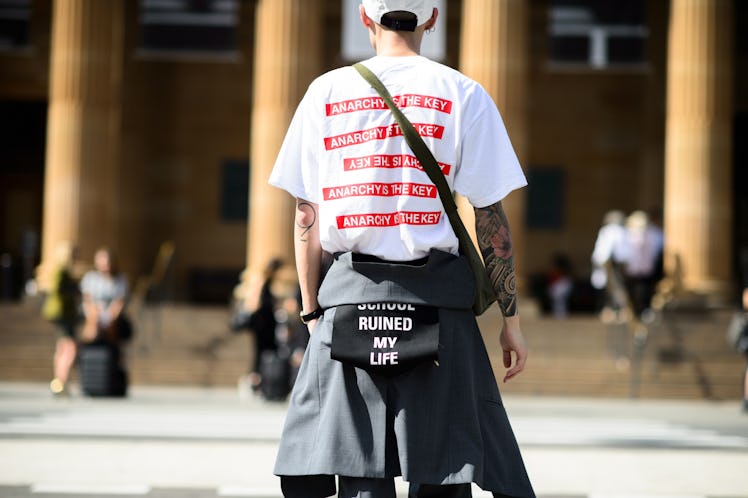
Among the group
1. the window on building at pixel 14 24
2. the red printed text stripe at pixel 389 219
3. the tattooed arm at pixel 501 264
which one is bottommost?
the tattooed arm at pixel 501 264

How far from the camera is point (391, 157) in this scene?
12.5 ft

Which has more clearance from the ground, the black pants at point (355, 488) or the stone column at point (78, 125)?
the stone column at point (78, 125)

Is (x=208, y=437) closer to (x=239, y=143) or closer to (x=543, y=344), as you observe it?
(x=543, y=344)

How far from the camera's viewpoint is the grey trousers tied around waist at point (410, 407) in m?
3.67

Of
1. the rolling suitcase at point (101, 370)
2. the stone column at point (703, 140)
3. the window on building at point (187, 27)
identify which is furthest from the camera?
the window on building at point (187, 27)

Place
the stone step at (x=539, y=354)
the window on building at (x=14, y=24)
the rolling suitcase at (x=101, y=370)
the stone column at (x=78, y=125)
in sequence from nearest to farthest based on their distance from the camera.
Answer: the rolling suitcase at (x=101, y=370)
the stone step at (x=539, y=354)
the stone column at (x=78, y=125)
the window on building at (x=14, y=24)

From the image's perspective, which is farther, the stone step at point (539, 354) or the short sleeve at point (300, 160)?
the stone step at point (539, 354)

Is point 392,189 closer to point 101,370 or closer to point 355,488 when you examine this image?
point 355,488

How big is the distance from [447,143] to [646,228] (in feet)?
63.3

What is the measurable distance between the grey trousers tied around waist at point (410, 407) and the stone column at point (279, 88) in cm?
2224

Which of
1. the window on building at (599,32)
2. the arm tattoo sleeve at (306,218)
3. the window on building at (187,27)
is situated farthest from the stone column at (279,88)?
the arm tattoo sleeve at (306,218)

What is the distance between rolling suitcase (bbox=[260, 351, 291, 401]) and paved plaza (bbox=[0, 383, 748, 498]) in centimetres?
17

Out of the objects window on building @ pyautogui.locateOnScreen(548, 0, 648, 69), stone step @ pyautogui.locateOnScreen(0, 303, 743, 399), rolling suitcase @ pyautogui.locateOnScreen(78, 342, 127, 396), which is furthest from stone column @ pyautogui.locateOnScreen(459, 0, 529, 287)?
rolling suitcase @ pyautogui.locateOnScreen(78, 342, 127, 396)

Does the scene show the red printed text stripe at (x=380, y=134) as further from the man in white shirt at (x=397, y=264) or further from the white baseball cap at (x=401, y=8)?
the white baseball cap at (x=401, y=8)
